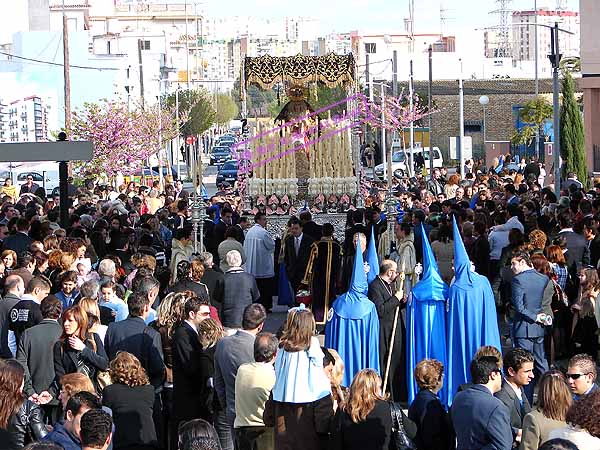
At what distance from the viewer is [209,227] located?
21094 millimetres

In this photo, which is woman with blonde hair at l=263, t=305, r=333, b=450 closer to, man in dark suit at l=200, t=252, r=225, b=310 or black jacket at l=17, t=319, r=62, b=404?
black jacket at l=17, t=319, r=62, b=404

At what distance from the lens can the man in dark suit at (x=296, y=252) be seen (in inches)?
711

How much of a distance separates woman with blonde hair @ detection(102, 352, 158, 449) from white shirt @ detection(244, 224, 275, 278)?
9905 mm

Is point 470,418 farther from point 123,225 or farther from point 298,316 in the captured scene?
point 123,225

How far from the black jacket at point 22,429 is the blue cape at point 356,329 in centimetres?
440

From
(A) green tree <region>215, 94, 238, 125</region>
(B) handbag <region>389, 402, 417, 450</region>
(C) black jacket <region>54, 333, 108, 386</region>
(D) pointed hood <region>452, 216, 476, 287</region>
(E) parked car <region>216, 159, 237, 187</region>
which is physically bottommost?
(B) handbag <region>389, 402, 417, 450</region>

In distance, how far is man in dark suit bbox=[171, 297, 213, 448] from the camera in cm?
1069

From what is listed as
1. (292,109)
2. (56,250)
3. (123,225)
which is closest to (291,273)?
(123,225)

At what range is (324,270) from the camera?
57.6 feet

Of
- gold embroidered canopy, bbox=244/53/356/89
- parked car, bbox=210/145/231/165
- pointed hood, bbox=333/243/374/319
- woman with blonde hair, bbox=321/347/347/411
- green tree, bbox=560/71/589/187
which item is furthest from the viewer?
parked car, bbox=210/145/231/165

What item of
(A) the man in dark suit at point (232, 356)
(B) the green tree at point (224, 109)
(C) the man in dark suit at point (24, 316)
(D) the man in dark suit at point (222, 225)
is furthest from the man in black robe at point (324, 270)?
(B) the green tree at point (224, 109)

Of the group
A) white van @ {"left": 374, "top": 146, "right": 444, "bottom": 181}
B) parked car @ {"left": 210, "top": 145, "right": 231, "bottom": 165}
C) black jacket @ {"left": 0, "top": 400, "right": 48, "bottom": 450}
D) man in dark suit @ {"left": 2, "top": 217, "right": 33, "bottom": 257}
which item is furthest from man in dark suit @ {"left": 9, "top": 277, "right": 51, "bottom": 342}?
parked car @ {"left": 210, "top": 145, "right": 231, "bottom": 165}

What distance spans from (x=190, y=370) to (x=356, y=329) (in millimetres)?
2473

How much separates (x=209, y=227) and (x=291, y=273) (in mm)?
2886
